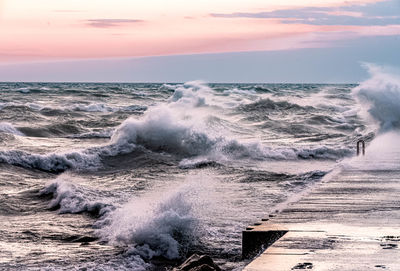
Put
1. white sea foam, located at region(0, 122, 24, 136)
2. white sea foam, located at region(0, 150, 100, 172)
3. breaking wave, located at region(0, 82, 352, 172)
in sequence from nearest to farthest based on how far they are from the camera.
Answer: white sea foam, located at region(0, 150, 100, 172)
breaking wave, located at region(0, 82, 352, 172)
white sea foam, located at region(0, 122, 24, 136)

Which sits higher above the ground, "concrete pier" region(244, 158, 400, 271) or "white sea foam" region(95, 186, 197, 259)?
"concrete pier" region(244, 158, 400, 271)

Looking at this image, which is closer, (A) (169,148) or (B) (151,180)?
(B) (151,180)

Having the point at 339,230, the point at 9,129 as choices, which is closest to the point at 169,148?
the point at 9,129

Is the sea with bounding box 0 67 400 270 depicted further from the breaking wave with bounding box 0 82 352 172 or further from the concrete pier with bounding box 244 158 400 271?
the concrete pier with bounding box 244 158 400 271

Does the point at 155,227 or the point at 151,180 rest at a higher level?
the point at 155,227

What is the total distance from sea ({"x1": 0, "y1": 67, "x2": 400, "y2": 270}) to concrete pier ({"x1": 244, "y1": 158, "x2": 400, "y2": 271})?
751 millimetres

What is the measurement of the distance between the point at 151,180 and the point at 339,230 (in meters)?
8.08

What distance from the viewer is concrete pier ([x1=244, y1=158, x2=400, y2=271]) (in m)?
5.43

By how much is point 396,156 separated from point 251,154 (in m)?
5.00

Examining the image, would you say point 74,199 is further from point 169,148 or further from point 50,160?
point 169,148

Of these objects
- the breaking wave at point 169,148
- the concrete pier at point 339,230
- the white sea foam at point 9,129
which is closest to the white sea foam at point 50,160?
the breaking wave at point 169,148

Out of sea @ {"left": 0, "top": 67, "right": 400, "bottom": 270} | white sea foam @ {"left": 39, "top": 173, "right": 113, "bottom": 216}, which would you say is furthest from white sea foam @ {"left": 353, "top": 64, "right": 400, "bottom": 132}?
white sea foam @ {"left": 39, "top": 173, "right": 113, "bottom": 216}

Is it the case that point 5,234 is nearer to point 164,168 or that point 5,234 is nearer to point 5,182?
point 5,182

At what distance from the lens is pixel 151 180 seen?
47.9 feet
